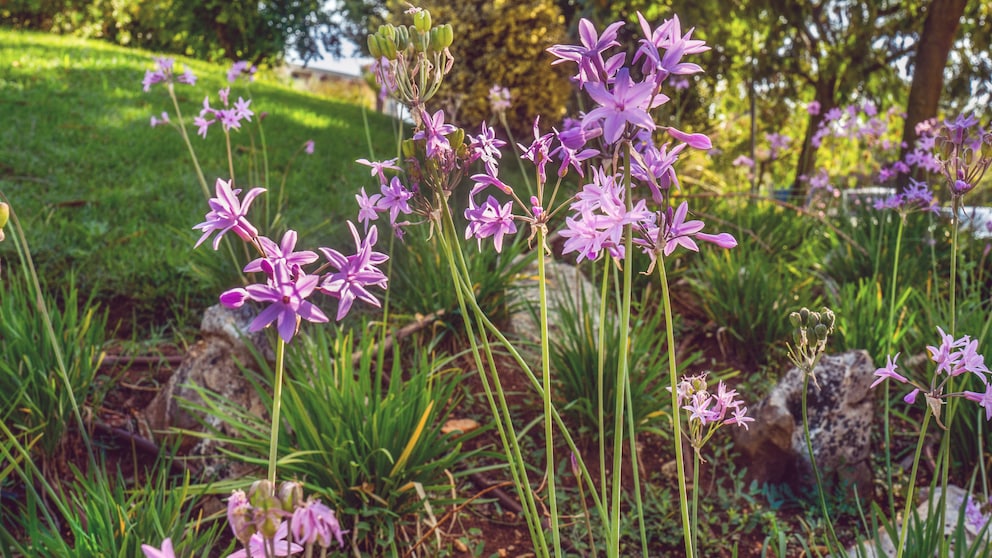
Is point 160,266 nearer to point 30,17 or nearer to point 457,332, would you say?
point 457,332

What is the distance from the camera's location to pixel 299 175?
5672 mm

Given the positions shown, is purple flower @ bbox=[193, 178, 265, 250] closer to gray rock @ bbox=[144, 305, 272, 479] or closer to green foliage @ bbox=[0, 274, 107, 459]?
green foliage @ bbox=[0, 274, 107, 459]

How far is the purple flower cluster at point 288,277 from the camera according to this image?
86cm

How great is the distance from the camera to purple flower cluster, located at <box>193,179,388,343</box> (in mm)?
857

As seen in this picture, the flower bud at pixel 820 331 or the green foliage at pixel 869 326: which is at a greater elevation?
the flower bud at pixel 820 331

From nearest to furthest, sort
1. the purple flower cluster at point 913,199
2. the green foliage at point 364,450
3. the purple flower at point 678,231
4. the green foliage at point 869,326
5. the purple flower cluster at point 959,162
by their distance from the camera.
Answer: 1. the purple flower at point 678,231
2. the purple flower cluster at point 959,162
3. the green foliage at point 364,450
4. the purple flower cluster at point 913,199
5. the green foliage at point 869,326

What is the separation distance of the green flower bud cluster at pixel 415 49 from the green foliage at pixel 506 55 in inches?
231

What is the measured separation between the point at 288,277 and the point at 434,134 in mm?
341

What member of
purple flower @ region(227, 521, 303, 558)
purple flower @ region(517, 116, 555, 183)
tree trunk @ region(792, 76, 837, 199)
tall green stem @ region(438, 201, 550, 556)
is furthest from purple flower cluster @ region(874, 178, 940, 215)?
tree trunk @ region(792, 76, 837, 199)

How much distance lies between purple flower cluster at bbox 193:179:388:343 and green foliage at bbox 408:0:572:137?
610 cm

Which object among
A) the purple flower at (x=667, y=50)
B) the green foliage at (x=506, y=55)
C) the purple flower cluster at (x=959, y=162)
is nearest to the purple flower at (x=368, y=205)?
the purple flower at (x=667, y=50)

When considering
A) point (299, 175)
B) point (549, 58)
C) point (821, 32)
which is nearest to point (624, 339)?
point (299, 175)

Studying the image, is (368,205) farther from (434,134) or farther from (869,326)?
(869,326)

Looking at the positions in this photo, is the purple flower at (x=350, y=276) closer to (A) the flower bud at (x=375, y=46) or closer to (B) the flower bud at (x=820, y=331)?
(A) the flower bud at (x=375, y=46)
